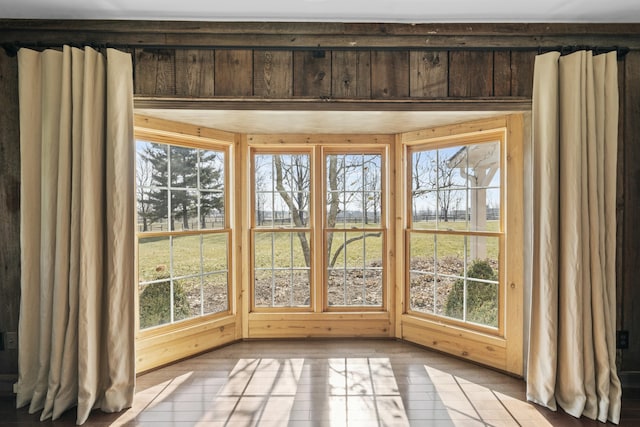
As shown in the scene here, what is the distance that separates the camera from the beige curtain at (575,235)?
2.12m

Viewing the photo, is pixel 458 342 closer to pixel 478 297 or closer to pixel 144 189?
pixel 478 297

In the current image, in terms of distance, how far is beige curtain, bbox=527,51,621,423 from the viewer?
2123mm

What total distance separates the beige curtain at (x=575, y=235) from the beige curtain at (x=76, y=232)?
2708mm

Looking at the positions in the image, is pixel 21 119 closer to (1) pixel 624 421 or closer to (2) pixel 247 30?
(2) pixel 247 30

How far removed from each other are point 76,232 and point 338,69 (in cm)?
206

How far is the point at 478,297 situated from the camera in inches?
115

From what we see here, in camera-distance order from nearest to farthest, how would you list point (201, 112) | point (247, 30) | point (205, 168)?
point (247, 30) < point (201, 112) < point (205, 168)

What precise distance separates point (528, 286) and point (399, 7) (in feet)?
7.31

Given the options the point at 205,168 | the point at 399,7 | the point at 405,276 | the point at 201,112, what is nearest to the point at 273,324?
the point at 405,276

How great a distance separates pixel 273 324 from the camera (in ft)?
10.9

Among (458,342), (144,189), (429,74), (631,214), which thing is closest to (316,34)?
(429,74)

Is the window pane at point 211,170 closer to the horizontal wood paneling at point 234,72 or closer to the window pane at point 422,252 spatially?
the horizontal wood paneling at point 234,72

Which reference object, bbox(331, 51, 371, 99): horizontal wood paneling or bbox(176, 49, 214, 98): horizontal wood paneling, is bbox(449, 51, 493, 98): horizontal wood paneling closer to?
bbox(331, 51, 371, 99): horizontal wood paneling

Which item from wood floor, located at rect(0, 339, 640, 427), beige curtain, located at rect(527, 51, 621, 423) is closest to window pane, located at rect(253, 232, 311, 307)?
wood floor, located at rect(0, 339, 640, 427)
